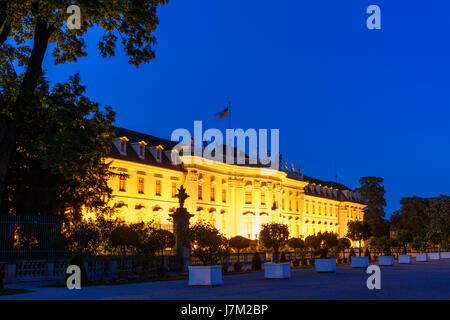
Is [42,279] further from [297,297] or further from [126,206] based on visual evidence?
[126,206]

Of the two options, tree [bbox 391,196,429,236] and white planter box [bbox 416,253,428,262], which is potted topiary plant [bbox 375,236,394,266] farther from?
tree [bbox 391,196,429,236]

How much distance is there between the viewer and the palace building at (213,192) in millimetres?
50812

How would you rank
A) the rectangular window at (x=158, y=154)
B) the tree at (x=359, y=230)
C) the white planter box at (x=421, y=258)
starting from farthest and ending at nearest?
the rectangular window at (x=158, y=154) < the white planter box at (x=421, y=258) < the tree at (x=359, y=230)

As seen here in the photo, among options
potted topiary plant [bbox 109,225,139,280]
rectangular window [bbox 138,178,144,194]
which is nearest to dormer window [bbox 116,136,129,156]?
rectangular window [bbox 138,178,144,194]

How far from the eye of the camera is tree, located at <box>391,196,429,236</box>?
92.3m

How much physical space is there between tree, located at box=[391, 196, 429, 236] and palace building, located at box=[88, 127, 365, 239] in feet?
44.5

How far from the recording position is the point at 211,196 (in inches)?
2466

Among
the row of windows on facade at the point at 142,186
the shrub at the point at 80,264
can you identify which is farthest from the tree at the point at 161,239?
the row of windows on facade at the point at 142,186

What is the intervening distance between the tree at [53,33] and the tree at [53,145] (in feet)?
2.65

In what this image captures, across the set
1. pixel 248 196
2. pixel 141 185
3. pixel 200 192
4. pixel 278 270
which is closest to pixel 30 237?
pixel 278 270

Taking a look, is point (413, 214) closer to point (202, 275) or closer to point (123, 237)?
point (123, 237)

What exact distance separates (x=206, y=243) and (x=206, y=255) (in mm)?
1120

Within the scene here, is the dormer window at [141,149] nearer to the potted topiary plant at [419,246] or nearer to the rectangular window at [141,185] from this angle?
the rectangular window at [141,185]
